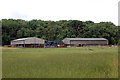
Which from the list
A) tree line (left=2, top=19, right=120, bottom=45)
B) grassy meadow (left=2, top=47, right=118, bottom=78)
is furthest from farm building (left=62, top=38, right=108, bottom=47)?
grassy meadow (left=2, top=47, right=118, bottom=78)

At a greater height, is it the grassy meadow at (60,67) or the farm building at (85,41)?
the farm building at (85,41)

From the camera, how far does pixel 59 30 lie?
239ft

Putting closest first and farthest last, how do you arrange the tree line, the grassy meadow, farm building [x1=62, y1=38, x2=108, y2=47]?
1. the grassy meadow
2. the tree line
3. farm building [x1=62, y1=38, x2=108, y2=47]

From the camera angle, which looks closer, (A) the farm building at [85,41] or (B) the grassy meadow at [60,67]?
(B) the grassy meadow at [60,67]

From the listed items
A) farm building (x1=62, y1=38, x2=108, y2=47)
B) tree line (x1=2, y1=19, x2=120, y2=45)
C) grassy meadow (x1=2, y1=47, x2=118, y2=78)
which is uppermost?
tree line (x1=2, y1=19, x2=120, y2=45)

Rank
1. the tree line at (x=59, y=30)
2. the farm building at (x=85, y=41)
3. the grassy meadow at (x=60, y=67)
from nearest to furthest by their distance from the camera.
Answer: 1. the grassy meadow at (x=60, y=67)
2. the tree line at (x=59, y=30)
3. the farm building at (x=85, y=41)

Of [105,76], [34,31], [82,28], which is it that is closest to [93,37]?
[82,28]

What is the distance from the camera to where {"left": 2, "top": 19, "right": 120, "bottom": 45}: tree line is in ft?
211

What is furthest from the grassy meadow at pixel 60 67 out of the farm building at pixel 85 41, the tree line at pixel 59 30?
the tree line at pixel 59 30

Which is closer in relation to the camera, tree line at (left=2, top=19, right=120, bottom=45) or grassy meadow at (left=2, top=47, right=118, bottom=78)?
grassy meadow at (left=2, top=47, right=118, bottom=78)

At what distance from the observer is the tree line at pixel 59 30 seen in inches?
2537

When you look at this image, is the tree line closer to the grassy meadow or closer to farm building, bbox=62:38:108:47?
farm building, bbox=62:38:108:47

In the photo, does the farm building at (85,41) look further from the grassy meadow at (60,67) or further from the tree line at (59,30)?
the grassy meadow at (60,67)

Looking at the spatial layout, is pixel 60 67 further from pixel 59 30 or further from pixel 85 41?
pixel 59 30
